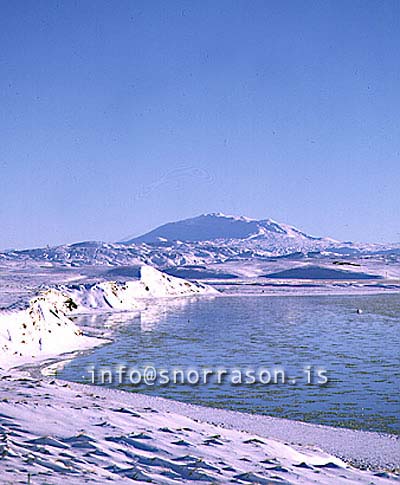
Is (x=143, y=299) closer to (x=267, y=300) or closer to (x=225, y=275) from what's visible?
(x=267, y=300)

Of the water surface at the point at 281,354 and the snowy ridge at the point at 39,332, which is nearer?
the water surface at the point at 281,354

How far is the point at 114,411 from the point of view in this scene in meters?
14.4

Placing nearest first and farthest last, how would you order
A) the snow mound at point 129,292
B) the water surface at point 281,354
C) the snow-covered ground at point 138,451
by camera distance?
the snow-covered ground at point 138,451, the water surface at point 281,354, the snow mound at point 129,292

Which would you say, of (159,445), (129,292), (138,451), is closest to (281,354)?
(159,445)

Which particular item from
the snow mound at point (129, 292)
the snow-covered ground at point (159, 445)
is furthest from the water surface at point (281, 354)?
the snow mound at point (129, 292)

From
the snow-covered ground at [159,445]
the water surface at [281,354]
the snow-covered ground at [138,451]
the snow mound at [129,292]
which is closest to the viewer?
the snow-covered ground at [138,451]

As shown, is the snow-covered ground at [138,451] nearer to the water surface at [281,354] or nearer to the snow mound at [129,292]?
the water surface at [281,354]

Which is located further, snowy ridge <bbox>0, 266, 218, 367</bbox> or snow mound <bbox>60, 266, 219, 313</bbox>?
snow mound <bbox>60, 266, 219, 313</bbox>

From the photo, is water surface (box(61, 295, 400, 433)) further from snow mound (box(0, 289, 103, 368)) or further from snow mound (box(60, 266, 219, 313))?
snow mound (box(60, 266, 219, 313))

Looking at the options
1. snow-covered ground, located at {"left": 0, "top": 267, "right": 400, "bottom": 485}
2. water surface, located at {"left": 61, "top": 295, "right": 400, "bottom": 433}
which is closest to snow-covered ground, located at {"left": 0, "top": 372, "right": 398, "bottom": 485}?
snow-covered ground, located at {"left": 0, "top": 267, "right": 400, "bottom": 485}

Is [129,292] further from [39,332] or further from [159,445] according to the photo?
[159,445]

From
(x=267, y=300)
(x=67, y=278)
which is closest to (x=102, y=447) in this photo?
(x=267, y=300)

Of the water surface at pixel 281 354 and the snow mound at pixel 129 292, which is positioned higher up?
the snow mound at pixel 129 292

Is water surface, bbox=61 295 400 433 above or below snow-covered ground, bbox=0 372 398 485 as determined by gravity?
below
